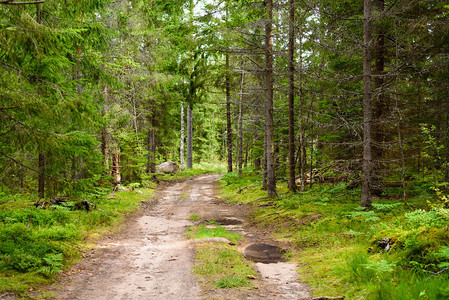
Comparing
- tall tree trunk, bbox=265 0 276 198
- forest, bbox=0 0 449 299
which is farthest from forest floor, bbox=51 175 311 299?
tall tree trunk, bbox=265 0 276 198

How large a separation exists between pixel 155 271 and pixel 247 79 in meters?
19.2

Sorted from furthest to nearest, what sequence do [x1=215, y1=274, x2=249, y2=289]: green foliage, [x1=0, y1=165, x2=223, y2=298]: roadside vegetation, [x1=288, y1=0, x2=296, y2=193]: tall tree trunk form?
[x1=288, y1=0, x2=296, y2=193]: tall tree trunk < [x1=0, y1=165, x2=223, y2=298]: roadside vegetation < [x1=215, y1=274, x2=249, y2=289]: green foliage

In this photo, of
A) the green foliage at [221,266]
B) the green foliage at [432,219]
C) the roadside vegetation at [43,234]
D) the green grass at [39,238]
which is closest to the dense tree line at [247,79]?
the roadside vegetation at [43,234]

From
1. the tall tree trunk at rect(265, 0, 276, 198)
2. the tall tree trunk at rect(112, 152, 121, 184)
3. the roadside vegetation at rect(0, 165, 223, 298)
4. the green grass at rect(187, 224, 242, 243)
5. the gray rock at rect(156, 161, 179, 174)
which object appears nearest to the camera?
the roadside vegetation at rect(0, 165, 223, 298)

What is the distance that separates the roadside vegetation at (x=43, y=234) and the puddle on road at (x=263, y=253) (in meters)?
4.09

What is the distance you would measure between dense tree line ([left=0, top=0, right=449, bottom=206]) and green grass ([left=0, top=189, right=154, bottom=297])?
109 centimetres

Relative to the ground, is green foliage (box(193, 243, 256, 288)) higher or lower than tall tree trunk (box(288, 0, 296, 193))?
lower

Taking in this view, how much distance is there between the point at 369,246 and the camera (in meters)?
6.13

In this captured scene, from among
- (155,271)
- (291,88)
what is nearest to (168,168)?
(291,88)

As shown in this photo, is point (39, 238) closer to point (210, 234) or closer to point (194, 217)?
point (210, 234)

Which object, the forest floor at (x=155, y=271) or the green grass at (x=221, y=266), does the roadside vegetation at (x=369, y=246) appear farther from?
the green grass at (x=221, y=266)

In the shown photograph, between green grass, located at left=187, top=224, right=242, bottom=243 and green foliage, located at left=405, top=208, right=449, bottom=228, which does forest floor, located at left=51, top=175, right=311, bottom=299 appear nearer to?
green grass, located at left=187, top=224, right=242, bottom=243

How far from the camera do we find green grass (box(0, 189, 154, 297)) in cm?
530

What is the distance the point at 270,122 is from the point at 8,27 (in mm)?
10070
